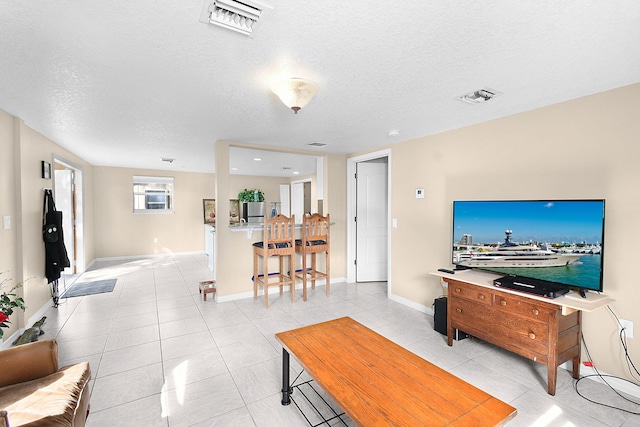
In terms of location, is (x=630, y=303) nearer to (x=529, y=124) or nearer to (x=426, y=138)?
(x=529, y=124)

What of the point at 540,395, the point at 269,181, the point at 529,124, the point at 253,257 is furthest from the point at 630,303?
the point at 269,181

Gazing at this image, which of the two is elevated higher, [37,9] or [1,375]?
[37,9]

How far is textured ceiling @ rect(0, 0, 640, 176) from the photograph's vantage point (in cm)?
139

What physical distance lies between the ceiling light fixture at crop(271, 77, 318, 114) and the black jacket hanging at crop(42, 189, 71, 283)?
3.66 meters

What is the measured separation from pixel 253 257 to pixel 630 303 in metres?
4.00

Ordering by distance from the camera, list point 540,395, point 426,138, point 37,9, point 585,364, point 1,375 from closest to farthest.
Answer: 1. point 37,9
2. point 1,375
3. point 540,395
4. point 585,364
5. point 426,138

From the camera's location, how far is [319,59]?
5.99 ft

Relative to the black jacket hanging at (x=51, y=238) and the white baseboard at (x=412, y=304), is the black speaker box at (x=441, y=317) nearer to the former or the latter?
the white baseboard at (x=412, y=304)

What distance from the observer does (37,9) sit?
53.2 inches

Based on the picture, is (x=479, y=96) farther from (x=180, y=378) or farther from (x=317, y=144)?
(x=180, y=378)

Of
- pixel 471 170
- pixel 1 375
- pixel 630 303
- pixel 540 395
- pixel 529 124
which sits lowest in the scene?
pixel 540 395

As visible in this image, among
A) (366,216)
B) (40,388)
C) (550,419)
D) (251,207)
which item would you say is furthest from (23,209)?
(550,419)

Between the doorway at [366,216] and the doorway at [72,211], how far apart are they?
16.7ft

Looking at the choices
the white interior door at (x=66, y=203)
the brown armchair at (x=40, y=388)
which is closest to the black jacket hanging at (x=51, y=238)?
the white interior door at (x=66, y=203)
